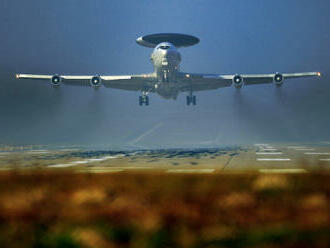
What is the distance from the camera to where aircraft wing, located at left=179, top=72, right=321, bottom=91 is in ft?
164

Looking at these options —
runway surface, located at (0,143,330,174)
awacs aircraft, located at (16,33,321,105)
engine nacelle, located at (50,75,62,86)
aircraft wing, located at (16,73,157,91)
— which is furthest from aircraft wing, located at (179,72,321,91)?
runway surface, located at (0,143,330,174)

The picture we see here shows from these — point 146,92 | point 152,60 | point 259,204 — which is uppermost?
point 152,60

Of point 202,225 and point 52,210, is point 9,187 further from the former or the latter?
point 202,225

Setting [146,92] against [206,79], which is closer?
[206,79]

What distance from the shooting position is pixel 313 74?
50875mm

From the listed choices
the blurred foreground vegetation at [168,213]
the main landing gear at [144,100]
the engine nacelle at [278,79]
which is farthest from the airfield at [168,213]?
the main landing gear at [144,100]

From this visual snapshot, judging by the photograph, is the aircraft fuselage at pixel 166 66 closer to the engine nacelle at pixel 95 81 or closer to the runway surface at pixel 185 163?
the engine nacelle at pixel 95 81

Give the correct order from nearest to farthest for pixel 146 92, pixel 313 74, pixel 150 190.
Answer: pixel 150 190, pixel 313 74, pixel 146 92

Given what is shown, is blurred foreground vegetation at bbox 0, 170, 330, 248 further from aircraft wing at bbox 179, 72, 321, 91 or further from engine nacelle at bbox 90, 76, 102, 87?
aircraft wing at bbox 179, 72, 321, 91

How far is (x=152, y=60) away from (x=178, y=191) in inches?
1722

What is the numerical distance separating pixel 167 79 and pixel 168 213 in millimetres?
41431

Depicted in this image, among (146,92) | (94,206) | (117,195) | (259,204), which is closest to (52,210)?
(94,206)

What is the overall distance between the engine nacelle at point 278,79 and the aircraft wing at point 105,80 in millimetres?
18495

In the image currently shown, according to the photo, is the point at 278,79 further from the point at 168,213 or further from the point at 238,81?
the point at 168,213
